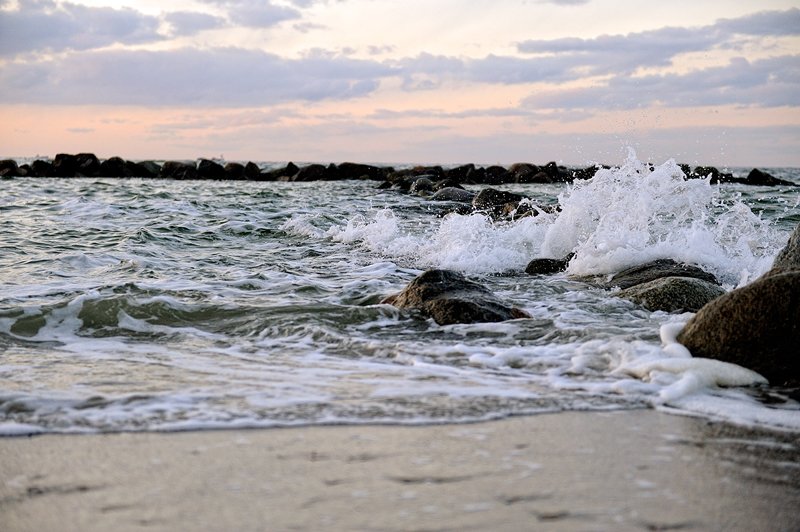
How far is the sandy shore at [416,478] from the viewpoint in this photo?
218 centimetres

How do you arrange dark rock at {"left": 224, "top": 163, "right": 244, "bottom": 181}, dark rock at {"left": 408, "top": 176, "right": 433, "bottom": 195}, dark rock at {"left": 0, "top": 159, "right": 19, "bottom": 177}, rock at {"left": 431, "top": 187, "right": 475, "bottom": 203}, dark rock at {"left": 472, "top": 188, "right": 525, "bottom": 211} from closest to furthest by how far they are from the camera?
dark rock at {"left": 472, "top": 188, "right": 525, "bottom": 211} < rock at {"left": 431, "top": 187, "right": 475, "bottom": 203} < dark rock at {"left": 408, "top": 176, "right": 433, "bottom": 195} < dark rock at {"left": 0, "top": 159, "right": 19, "bottom": 177} < dark rock at {"left": 224, "top": 163, "right": 244, "bottom": 181}

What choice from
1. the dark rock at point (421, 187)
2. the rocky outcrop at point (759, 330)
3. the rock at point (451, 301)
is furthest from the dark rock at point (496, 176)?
the rocky outcrop at point (759, 330)

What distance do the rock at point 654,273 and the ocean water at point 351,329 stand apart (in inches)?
11.9

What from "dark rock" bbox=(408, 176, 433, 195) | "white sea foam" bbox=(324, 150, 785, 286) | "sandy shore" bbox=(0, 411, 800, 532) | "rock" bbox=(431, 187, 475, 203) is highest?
"dark rock" bbox=(408, 176, 433, 195)

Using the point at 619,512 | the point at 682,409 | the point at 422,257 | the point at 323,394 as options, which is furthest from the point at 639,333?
the point at 422,257

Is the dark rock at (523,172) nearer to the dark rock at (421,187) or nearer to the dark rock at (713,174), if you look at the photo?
the dark rock at (713,174)

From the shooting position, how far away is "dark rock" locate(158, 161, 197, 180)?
32.2 m

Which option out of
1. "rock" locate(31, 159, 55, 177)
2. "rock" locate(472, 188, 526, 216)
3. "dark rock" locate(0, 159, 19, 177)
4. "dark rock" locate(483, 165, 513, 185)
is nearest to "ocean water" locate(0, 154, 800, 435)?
"rock" locate(472, 188, 526, 216)

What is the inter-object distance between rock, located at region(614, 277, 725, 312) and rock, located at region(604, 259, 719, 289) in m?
0.55

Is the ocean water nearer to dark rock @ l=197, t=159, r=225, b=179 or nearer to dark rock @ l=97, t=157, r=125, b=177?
dark rock @ l=197, t=159, r=225, b=179

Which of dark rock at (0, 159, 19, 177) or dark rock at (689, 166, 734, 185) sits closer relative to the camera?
dark rock at (689, 166, 734, 185)

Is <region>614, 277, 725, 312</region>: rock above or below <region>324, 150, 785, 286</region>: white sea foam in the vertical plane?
below

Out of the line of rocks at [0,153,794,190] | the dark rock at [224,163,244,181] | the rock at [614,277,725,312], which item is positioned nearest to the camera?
the rock at [614,277,725,312]

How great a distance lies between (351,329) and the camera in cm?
529
